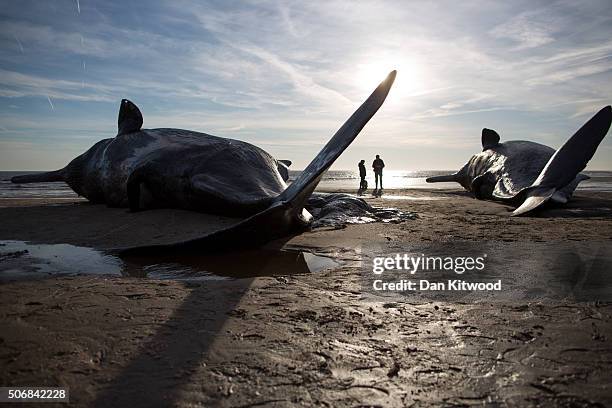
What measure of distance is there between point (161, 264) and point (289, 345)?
228 centimetres

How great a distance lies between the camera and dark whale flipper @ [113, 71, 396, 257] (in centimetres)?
399

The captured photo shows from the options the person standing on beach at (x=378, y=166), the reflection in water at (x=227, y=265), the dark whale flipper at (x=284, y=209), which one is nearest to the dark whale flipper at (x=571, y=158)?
the dark whale flipper at (x=284, y=209)

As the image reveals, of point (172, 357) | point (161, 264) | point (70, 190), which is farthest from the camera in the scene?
point (70, 190)

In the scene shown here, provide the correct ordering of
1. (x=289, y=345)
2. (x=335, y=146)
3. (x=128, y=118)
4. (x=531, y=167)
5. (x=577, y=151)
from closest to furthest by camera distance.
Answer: (x=289, y=345), (x=335, y=146), (x=577, y=151), (x=128, y=118), (x=531, y=167)

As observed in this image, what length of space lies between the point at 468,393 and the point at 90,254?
4.08 meters

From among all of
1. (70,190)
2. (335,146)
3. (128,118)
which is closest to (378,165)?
(128,118)

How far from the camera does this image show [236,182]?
229 inches

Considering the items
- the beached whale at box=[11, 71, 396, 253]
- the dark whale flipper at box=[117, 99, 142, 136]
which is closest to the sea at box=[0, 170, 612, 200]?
the dark whale flipper at box=[117, 99, 142, 136]

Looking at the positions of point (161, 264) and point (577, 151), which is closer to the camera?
point (161, 264)

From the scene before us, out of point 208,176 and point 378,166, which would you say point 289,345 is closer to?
point 208,176

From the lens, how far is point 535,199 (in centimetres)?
825

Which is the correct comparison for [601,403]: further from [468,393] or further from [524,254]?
[524,254]

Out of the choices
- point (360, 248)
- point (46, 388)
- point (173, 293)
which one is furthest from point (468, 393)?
point (360, 248)
